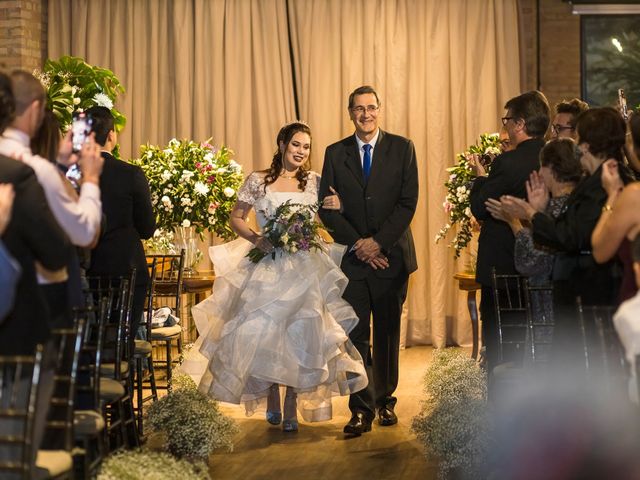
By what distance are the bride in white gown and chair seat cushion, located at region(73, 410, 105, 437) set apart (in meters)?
2.24

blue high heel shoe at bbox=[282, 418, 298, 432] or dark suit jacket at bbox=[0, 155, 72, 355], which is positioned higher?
dark suit jacket at bbox=[0, 155, 72, 355]

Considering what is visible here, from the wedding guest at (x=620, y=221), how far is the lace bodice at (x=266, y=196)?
265 centimetres

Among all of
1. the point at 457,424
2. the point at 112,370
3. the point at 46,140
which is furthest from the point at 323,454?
the point at 46,140

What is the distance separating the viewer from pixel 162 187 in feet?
25.6

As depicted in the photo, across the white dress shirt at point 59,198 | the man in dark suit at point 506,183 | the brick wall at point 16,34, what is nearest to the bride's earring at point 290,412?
the man in dark suit at point 506,183

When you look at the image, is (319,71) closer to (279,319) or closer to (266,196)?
(266,196)

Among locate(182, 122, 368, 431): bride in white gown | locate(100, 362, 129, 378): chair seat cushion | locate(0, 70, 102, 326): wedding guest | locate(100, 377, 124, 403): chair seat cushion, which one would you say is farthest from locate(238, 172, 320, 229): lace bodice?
locate(0, 70, 102, 326): wedding guest

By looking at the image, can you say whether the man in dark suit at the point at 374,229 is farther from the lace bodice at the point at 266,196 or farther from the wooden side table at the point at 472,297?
the wooden side table at the point at 472,297

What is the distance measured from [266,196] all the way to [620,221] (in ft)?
9.98

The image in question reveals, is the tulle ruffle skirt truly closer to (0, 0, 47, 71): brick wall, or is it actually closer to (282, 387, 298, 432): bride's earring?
(282, 387, 298, 432): bride's earring

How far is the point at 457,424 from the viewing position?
5.27 meters

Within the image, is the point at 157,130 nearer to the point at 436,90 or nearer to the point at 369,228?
the point at 436,90

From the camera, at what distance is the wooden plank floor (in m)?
5.64

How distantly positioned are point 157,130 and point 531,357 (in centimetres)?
600
